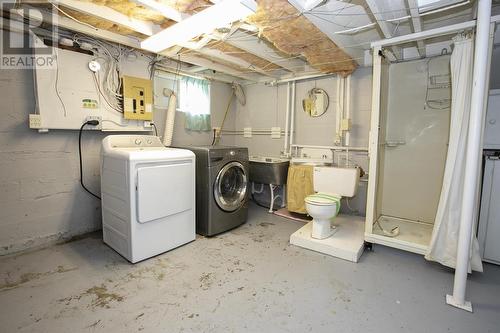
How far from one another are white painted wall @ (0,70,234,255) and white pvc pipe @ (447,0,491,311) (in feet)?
11.3

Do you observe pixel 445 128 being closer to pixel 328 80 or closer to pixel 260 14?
pixel 328 80

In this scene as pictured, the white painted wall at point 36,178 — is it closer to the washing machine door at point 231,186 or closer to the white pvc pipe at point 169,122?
the white pvc pipe at point 169,122

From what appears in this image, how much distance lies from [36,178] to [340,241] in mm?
3121

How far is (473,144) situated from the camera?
5.45ft

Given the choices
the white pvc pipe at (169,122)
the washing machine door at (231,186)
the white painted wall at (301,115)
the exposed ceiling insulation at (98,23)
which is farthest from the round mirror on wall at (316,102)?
the exposed ceiling insulation at (98,23)

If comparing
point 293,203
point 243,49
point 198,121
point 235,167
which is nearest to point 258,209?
point 293,203

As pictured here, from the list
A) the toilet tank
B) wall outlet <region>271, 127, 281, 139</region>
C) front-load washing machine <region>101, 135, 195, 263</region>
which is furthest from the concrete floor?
wall outlet <region>271, 127, 281, 139</region>

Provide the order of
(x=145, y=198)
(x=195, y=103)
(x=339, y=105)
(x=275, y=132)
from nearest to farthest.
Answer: (x=145, y=198), (x=339, y=105), (x=195, y=103), (x=275, y=132)

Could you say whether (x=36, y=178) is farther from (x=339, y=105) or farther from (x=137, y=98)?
(x=339, y=105)

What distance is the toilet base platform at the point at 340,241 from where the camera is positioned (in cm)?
239

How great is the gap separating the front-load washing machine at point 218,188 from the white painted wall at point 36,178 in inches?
48.0

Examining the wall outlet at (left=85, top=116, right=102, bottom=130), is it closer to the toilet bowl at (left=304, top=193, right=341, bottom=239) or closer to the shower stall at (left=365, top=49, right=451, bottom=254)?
the toilet bowl at (left=304, top=193, right=341, bottom=239)

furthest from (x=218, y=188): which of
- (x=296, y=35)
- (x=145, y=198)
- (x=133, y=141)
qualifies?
(x=296, y=35)

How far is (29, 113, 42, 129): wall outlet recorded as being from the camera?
2.34m
